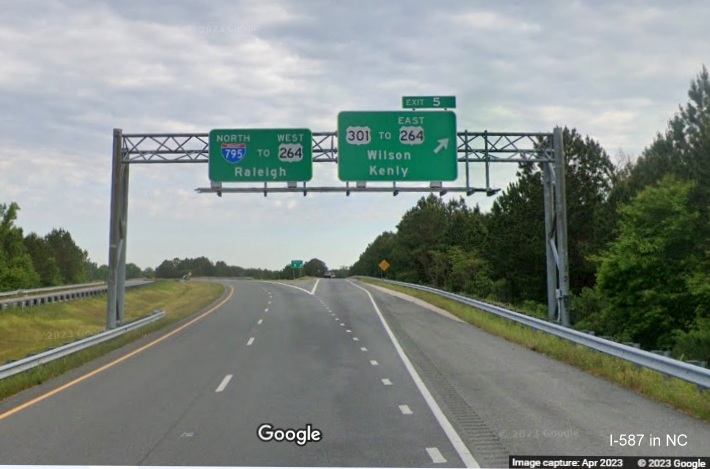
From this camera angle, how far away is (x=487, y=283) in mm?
65188

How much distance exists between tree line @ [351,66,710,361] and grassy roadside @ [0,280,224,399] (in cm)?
1625

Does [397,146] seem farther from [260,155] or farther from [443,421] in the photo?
[443,421]

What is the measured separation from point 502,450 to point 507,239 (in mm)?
44784

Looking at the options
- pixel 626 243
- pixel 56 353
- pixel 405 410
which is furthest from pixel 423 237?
pixel 405 410

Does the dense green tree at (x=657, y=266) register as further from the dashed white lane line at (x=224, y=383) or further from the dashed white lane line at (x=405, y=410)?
the dashed white lane line at (x=405, y=410)

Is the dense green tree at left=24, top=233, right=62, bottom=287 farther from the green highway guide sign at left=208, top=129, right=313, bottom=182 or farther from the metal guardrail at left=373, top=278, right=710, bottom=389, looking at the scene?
the metal guardrail at left=373, top=278, right=710, bottom=389

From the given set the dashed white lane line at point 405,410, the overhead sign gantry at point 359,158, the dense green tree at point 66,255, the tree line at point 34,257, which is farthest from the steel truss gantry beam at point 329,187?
the dense green tree at point 66,255

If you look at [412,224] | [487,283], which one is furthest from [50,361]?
[412,224]

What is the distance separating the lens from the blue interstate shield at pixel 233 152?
24.6m

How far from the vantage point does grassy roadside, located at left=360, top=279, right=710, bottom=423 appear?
1001 cm

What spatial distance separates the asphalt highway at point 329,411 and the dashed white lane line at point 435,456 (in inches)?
1.0

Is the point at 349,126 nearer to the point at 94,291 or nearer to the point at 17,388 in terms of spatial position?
the point at 17,388

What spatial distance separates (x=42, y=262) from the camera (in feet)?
366

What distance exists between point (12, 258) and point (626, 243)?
77.7 metres
